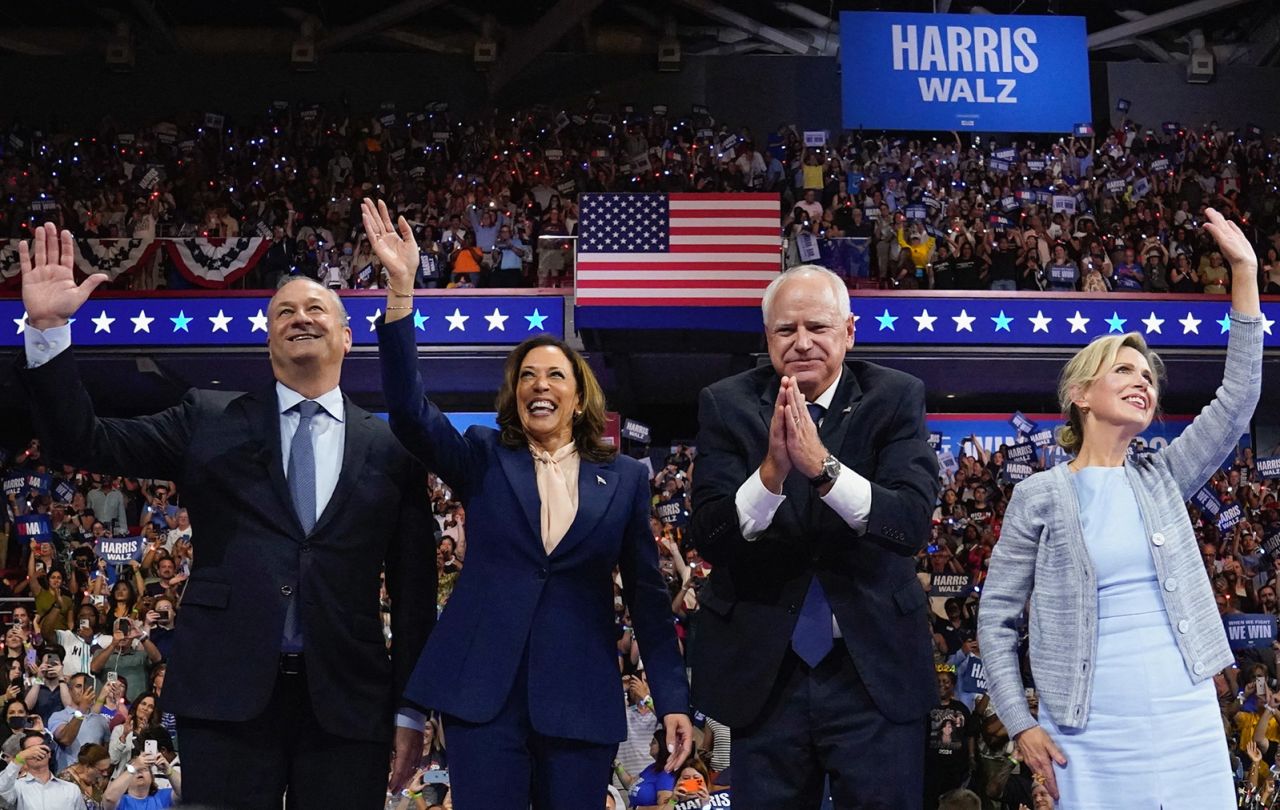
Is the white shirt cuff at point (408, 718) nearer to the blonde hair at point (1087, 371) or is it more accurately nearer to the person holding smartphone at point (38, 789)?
the blonde hair at point (1087, 371)

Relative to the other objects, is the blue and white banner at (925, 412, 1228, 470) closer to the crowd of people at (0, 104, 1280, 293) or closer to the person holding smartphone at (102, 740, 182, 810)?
the crowd of people at (0, 104, 1280, 293)

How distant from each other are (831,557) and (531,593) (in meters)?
0.61

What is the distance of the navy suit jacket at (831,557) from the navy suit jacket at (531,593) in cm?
20

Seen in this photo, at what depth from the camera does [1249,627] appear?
9391 mm

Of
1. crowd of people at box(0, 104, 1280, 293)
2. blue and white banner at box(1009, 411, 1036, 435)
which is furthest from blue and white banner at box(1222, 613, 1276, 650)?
crowd of people at box(0, 104, 1280, 293)

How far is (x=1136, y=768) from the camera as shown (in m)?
2.58

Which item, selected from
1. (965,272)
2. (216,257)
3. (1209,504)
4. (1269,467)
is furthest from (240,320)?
(1269,467)

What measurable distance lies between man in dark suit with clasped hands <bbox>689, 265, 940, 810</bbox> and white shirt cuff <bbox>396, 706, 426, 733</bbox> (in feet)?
1.98

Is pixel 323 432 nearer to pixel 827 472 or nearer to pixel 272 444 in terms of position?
pixel 272 444

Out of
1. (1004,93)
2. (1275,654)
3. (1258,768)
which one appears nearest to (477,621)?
(1258,768)

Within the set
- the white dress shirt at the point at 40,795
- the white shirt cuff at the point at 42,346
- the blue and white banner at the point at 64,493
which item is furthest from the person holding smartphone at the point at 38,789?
the blue and white banner at the point at 64,493

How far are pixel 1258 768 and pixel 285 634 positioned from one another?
677 centimetres

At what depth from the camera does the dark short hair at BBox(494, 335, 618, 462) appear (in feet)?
9.54

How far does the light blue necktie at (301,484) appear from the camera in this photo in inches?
107
